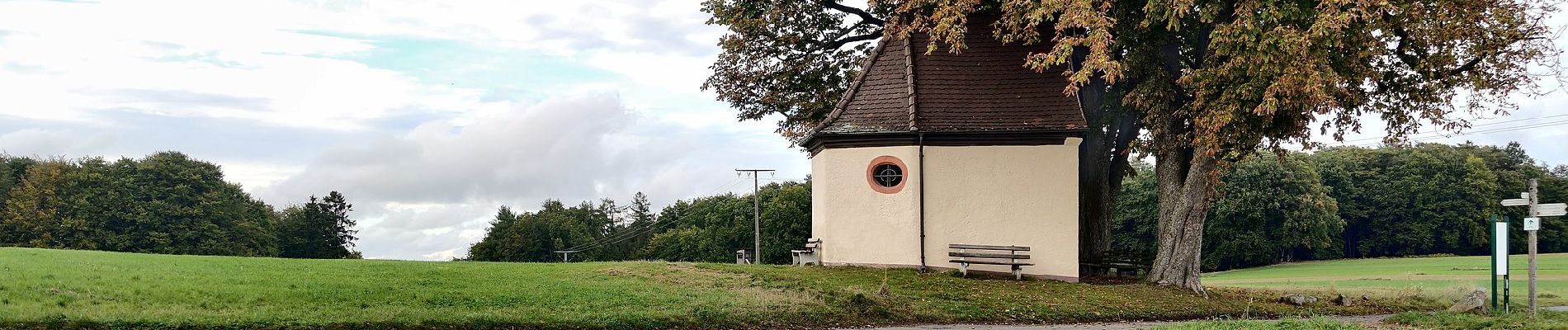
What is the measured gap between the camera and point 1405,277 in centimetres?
4212

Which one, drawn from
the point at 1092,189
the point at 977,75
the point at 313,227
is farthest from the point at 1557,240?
the point at 313,227

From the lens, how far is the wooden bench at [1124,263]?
1015 inches

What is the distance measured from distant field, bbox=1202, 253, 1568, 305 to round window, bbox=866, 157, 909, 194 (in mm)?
10281

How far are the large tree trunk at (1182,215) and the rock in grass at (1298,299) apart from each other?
1.57 meters

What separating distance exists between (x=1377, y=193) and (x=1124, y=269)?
49639mm

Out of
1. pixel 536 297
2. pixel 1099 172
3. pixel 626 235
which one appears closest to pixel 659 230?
pixel 626 235

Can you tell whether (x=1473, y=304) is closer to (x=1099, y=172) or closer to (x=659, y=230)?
(x=1099, y=172)

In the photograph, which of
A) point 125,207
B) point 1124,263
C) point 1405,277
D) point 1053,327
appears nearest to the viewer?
point 1053,327

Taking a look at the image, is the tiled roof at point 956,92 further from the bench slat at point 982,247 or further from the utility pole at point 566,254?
the utility pole at point 566,254

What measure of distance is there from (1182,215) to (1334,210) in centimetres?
4556

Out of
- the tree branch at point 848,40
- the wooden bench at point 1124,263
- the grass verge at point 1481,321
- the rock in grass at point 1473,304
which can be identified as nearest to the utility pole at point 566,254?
the tree branch at point 848,40

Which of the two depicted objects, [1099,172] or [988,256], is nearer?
[988,256]

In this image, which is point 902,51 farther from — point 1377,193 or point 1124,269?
point 1377,193

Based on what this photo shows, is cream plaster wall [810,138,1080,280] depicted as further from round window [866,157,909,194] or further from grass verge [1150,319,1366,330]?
grass verge [1150,319,1366,330]
